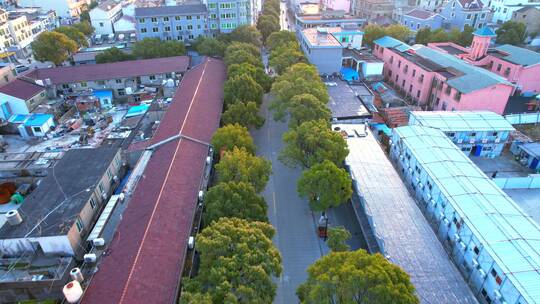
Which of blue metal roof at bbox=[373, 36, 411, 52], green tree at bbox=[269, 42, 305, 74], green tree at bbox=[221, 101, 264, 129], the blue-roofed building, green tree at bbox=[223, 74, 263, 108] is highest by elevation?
blue metal roof at bbox=[373, 36, 411, 52]

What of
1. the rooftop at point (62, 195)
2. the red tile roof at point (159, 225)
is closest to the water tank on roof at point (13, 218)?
the rooftop at point (62, 195)

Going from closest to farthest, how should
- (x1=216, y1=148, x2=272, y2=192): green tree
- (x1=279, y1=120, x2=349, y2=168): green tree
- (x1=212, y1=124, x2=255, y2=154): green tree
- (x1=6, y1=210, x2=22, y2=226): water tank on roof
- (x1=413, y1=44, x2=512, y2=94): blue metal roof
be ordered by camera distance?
(x1=6, y1=210, x2=22, y2=226): water tank on roof, (x1=216, y1=148, x2=272, y2=192): green tree, (x1=279, y1=120, x2=349, y2=168): green tree, (x1=212, y1=124, x2=255, y2=154): green tree, (x1=413, y1=44, x2=512, y2=94): blue metal roof

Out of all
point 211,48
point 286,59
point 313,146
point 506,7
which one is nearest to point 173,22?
point 211,48

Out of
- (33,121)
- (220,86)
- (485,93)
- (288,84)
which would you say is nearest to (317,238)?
(288,84)

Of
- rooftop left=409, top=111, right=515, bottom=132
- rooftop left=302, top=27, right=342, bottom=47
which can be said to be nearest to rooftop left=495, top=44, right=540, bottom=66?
rooftop left=409, top=111, right=515, bottom=132

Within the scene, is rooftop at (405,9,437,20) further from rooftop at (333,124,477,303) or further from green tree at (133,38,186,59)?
rooftop at (333,124,477,303)

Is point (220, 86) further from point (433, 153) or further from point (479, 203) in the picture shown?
point (479, 203)

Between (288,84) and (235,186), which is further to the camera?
(288,84)

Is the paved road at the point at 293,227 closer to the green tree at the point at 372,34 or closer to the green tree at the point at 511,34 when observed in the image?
the green tree at the point at 372,34
